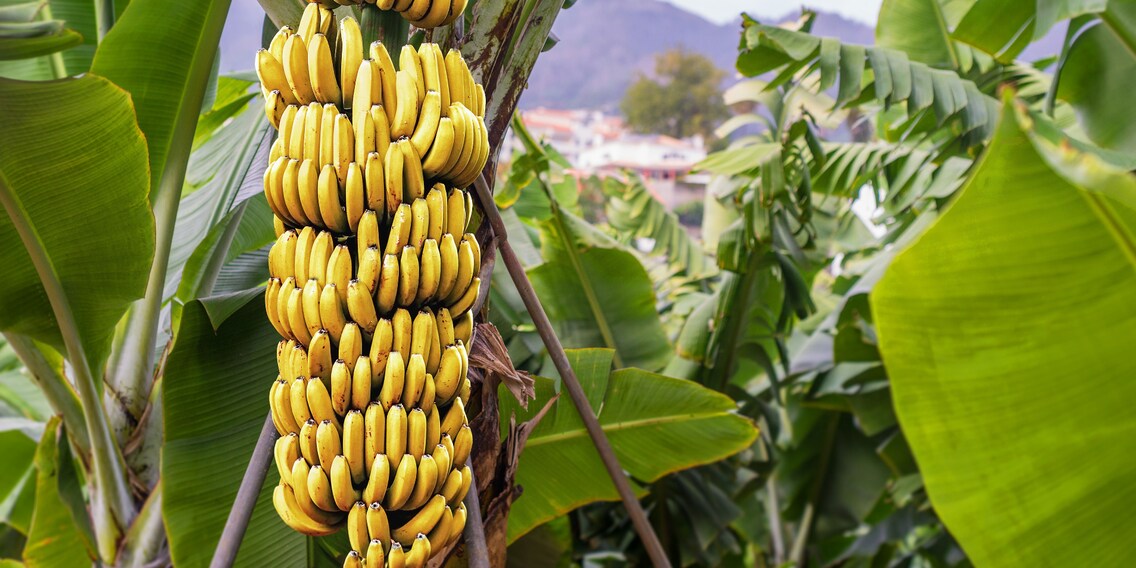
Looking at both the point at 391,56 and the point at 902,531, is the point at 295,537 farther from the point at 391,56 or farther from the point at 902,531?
the point at 902,531

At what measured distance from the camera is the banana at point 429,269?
0.59 meters

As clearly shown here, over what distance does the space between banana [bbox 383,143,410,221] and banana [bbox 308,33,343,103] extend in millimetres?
74

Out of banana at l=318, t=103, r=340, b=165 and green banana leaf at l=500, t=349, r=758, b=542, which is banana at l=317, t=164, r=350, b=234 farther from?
green banana leaf at l=500, t=349, r=758, b=542

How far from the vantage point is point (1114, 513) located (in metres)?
0.60

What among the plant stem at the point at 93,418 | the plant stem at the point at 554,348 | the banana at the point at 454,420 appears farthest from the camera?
the plant stem at the point at 93,418

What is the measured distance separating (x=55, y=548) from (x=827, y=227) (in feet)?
6.81

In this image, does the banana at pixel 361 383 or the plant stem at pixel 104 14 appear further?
the plant stem at pixel 104 14

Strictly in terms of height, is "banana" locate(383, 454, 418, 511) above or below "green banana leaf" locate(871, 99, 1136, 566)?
below

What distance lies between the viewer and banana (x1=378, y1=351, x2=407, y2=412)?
58 cm

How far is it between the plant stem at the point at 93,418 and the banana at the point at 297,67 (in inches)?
18.1

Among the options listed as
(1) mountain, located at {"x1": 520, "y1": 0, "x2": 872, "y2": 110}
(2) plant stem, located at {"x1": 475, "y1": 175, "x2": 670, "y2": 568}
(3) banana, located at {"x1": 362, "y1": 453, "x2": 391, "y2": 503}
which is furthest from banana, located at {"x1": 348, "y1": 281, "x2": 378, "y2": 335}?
(1) mountain, located at {"x1": 520, "y1": 0, "x2": 872, "y2": 110}

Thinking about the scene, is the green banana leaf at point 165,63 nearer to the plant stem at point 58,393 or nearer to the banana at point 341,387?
the plant stem at point 58,393

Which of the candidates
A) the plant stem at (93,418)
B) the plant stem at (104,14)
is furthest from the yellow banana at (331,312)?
the plant stem at (104,14)

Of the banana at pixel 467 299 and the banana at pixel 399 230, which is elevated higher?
the banana at pixel 399 230
